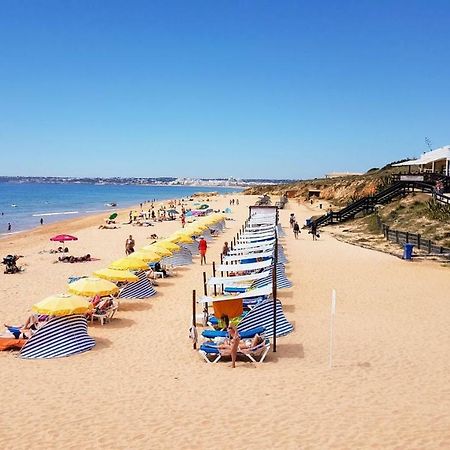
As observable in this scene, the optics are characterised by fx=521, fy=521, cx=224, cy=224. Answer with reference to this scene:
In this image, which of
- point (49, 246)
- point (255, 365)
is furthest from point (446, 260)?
point (49, 246)

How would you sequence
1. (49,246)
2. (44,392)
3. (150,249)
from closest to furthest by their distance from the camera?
(44,392), (150,249), (49,246)

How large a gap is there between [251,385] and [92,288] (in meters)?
6.11

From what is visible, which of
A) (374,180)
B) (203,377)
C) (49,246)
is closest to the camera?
(203,377)

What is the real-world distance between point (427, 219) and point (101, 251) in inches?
755

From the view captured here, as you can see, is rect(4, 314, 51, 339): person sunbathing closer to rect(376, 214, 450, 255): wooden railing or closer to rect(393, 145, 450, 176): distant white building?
rect(376, 214, 450, 255): wooden railing

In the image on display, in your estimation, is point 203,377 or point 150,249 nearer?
point 203,377

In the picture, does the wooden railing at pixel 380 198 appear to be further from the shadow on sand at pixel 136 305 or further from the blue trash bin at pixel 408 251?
the shadow on sand at pixel 136 305

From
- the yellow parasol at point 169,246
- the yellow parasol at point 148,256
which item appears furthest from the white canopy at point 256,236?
the yellow parasol at point 148,256

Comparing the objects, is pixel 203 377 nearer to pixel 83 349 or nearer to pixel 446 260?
pixel 83 349

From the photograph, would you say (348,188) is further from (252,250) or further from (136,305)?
(136,305)

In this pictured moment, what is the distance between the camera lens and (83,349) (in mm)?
11602

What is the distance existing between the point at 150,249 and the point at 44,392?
11129mm

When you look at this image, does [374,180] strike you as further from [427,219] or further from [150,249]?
[150,249]

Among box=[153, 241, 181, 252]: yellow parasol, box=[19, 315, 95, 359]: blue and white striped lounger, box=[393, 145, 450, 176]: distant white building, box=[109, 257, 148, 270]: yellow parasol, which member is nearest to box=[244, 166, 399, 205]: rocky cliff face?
box=[393, 145, 450, 176]: distant white building
